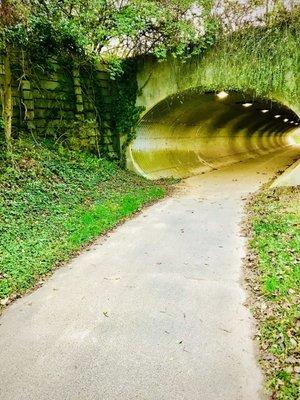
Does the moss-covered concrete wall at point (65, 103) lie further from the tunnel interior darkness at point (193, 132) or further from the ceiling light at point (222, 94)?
the ceiling light at point (222, 94)

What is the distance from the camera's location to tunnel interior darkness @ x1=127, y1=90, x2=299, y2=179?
15.0 metres

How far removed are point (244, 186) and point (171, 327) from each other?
987cm

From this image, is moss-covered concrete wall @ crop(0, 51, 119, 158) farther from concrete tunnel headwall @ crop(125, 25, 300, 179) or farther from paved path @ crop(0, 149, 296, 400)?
paved path @ crop(0, 149, 296, 400)

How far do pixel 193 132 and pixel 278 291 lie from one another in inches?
589

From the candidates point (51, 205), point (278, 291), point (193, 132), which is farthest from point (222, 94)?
point (278, 291)

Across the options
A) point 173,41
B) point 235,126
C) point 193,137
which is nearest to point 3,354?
point 173,41

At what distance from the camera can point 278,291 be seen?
16.6 feet

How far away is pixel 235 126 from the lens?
23.6m

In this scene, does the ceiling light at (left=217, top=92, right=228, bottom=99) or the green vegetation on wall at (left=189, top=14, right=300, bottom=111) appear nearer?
the green vegetation on wall at (left=189, top=14, right=300, bottom=111)

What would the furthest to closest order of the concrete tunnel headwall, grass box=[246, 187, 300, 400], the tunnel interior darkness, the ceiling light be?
the tunnel interior darkness < the ceiling light < the concrete tunnel headwall < grass box=[246, 187, 300, 400]

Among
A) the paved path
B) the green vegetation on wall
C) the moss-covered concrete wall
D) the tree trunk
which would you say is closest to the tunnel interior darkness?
the green vegetation on wall

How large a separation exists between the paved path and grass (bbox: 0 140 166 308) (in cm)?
45

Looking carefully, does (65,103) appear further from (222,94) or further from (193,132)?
(193,132)

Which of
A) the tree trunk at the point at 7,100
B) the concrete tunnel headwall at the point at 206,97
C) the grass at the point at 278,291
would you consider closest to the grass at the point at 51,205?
the tree trunk at the point at 7,100
